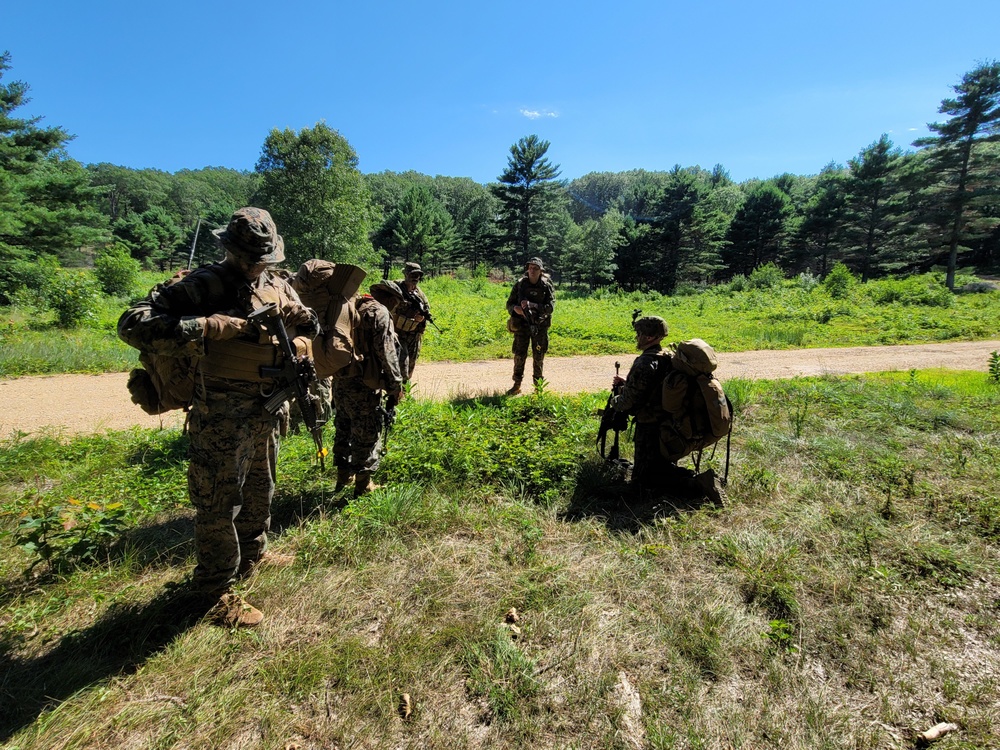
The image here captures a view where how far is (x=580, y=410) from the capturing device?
653 cm

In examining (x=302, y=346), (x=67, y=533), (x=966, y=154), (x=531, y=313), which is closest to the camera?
(x=302, y=346)

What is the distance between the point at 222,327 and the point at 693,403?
351 cm

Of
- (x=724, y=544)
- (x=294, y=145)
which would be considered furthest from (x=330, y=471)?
(x=294, y=145)

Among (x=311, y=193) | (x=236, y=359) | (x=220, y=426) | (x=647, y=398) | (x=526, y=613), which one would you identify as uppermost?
(x=311, y=193)

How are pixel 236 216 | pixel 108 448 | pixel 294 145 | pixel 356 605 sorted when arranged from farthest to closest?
pixel 294 145 < pixel 108 448 < pixel 356 605 < pixel 236 216

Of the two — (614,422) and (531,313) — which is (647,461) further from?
Result: (531,313)

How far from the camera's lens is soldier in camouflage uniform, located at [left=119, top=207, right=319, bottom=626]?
2.60 metres

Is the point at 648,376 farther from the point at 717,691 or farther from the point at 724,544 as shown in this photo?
the point at 717,691

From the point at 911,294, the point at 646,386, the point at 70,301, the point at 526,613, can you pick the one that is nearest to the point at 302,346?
the point at 526,613

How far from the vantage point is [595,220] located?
38.5m

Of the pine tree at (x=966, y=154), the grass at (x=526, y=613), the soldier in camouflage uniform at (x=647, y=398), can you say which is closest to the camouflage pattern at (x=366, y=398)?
the grass at (x=526, y=613)

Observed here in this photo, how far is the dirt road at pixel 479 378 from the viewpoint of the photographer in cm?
640

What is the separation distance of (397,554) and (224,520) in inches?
47.0

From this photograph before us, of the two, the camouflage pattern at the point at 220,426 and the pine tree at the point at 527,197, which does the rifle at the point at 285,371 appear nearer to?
the camouflage pattern at the point at 220,426
